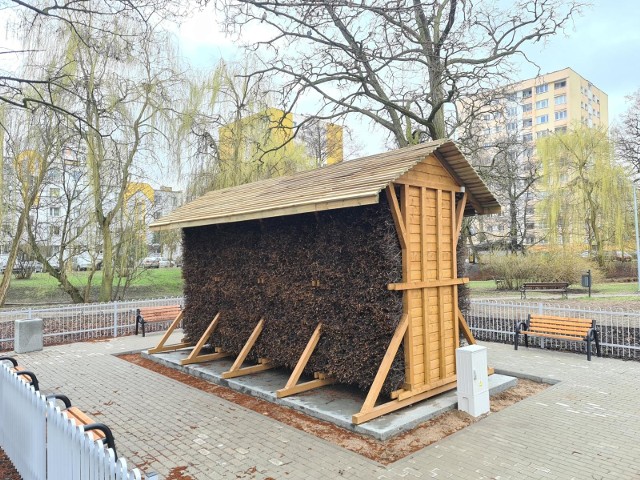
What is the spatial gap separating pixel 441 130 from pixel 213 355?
9.64m

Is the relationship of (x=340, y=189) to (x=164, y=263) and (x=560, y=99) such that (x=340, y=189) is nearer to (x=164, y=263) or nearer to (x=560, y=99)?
(x=164, y=263)

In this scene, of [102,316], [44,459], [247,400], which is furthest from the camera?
[102,316]

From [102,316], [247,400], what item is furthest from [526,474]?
[102,316]

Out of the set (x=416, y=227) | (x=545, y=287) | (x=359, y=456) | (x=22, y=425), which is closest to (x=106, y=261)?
(x=22, y=425)

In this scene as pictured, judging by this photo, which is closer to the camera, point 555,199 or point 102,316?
point 102,316

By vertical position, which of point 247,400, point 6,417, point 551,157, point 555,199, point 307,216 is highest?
point 551,157

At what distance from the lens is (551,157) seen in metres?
30.8

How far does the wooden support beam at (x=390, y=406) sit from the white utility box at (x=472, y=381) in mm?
532

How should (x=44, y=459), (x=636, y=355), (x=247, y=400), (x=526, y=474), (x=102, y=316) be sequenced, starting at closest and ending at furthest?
(x=44, y=459) < (x=526, y=474) < (x=247, y=400) < (x=636, y=355) < (x=102, y=316)

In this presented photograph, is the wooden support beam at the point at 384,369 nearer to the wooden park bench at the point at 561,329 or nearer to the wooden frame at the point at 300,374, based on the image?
the wooden frame at the point at 300,374

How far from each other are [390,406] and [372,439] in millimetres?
768

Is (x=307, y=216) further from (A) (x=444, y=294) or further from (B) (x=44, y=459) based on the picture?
(B) (x=44, y=459)

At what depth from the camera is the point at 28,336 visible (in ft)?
35.3

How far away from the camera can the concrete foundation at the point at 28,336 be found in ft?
35.1
